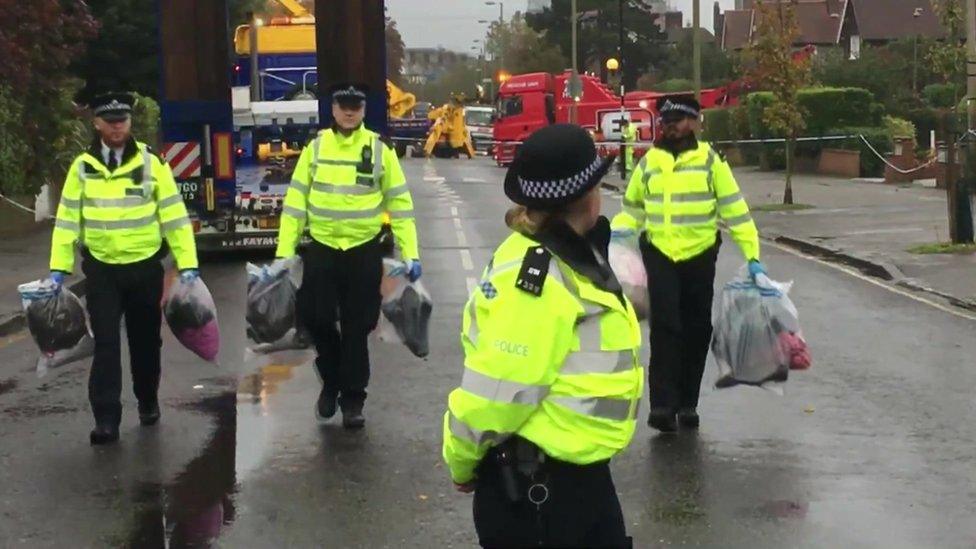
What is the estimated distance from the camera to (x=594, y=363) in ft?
12.7

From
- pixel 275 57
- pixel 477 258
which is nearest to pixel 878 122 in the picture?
pixel 275 57

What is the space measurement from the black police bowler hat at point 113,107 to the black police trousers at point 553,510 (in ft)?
16.0

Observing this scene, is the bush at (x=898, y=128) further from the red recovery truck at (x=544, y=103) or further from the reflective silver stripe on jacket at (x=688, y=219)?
the reflective silver stripe on jacket at (x=688, y=219)

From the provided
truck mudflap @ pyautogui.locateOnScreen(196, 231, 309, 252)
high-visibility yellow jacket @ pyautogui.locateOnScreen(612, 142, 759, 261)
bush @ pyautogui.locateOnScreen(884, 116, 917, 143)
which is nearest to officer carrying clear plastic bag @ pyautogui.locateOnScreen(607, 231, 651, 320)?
high-visibility yellow jacket @ pyautogui.locateOnScreen(612, 142, 759, 261)

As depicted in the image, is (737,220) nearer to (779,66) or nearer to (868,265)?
(868,265)

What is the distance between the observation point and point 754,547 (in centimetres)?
635

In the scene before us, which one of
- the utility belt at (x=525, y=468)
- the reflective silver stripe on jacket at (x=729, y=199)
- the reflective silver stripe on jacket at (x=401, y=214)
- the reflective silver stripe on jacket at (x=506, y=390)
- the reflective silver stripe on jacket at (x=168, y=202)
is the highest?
the reflective silver stripe on jacket at (x=168, y=202)

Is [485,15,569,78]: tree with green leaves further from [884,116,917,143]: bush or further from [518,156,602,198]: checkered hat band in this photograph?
[518,156,602,198]: checkered hat band

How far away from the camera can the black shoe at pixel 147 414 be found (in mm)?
8938

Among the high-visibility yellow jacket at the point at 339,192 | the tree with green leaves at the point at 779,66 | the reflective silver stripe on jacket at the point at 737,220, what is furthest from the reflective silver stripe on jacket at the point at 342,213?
the tree with green leaves at the point at 779,66

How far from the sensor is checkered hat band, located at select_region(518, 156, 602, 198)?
12.7 feet

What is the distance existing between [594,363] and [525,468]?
31 centimetres

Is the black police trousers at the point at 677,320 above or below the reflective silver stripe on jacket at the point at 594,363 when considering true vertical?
below

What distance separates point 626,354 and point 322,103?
498 inches
